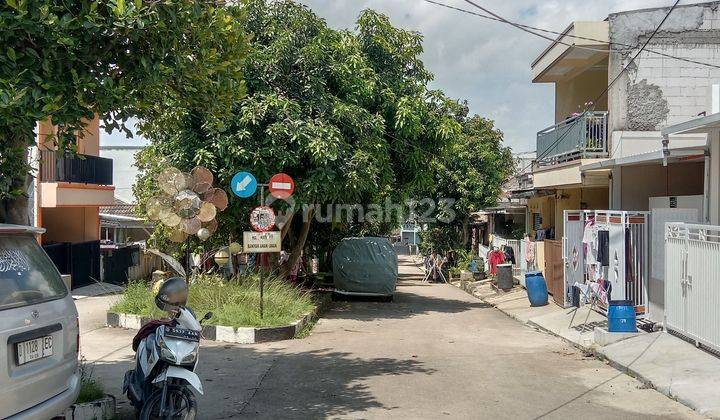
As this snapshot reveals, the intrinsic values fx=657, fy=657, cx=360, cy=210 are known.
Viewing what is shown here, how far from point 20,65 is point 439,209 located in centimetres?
2579

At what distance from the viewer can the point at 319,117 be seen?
14312 mm

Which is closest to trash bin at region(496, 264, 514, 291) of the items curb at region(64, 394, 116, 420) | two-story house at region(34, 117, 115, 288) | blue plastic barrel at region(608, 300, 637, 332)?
blue plastic barrel at region(608, 300, 637, 332)

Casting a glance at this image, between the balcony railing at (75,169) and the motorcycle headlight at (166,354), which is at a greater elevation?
the balcony railing at (75,169)

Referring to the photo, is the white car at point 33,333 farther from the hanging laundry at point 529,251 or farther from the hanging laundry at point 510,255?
the hanging laundry at point 510,255

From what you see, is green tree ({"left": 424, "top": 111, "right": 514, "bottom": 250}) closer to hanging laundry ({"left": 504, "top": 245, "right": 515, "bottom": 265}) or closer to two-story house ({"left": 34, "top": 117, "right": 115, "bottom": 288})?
hanging laundry ({"left": 504, "top": 245, "right": 515, "bottom": 265})

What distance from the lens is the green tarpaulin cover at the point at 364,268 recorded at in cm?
1903

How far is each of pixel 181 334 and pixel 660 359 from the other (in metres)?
6.57

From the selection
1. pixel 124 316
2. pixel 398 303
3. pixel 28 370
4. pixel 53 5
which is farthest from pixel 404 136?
pixel 28 370

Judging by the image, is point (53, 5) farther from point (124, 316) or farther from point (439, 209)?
point (439, 209)

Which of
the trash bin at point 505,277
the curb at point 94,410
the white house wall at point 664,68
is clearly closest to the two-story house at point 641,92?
the white house wall at point 664,68

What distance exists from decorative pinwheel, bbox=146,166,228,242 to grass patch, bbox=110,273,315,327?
1.33 meters

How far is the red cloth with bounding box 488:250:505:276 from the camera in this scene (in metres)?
24.9

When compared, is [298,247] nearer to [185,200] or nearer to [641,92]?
[185,200]

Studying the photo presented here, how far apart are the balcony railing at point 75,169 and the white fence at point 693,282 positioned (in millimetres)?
13789
